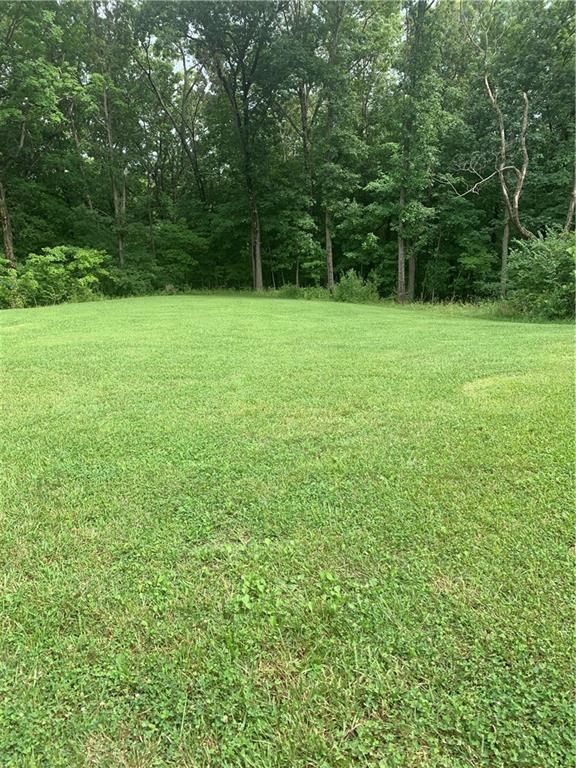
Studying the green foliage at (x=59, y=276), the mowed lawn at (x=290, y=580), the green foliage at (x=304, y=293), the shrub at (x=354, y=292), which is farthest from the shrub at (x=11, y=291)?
the mowed lawn at (x=290, y=580)

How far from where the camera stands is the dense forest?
15.0 metres

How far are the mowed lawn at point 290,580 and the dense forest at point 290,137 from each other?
41.5ft

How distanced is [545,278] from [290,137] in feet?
54.6

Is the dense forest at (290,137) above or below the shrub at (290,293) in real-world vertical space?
above

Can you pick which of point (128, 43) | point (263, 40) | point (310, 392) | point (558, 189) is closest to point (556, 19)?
point (558, 189)

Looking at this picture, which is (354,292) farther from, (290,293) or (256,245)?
(256,245)

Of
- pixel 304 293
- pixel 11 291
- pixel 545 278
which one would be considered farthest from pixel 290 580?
pixel 304 293

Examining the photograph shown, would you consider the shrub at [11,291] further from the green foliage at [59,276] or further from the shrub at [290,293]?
the shrub at [290,293]

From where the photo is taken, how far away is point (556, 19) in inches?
589

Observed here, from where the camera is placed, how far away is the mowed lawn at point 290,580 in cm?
118

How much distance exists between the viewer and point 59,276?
1420 centimetres

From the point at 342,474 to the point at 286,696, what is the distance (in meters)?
1.18

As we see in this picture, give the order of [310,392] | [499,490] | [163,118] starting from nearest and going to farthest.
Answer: [499,490] < [310,392] < [163,118]

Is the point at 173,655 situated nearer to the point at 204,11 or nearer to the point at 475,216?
the point at 475,216
